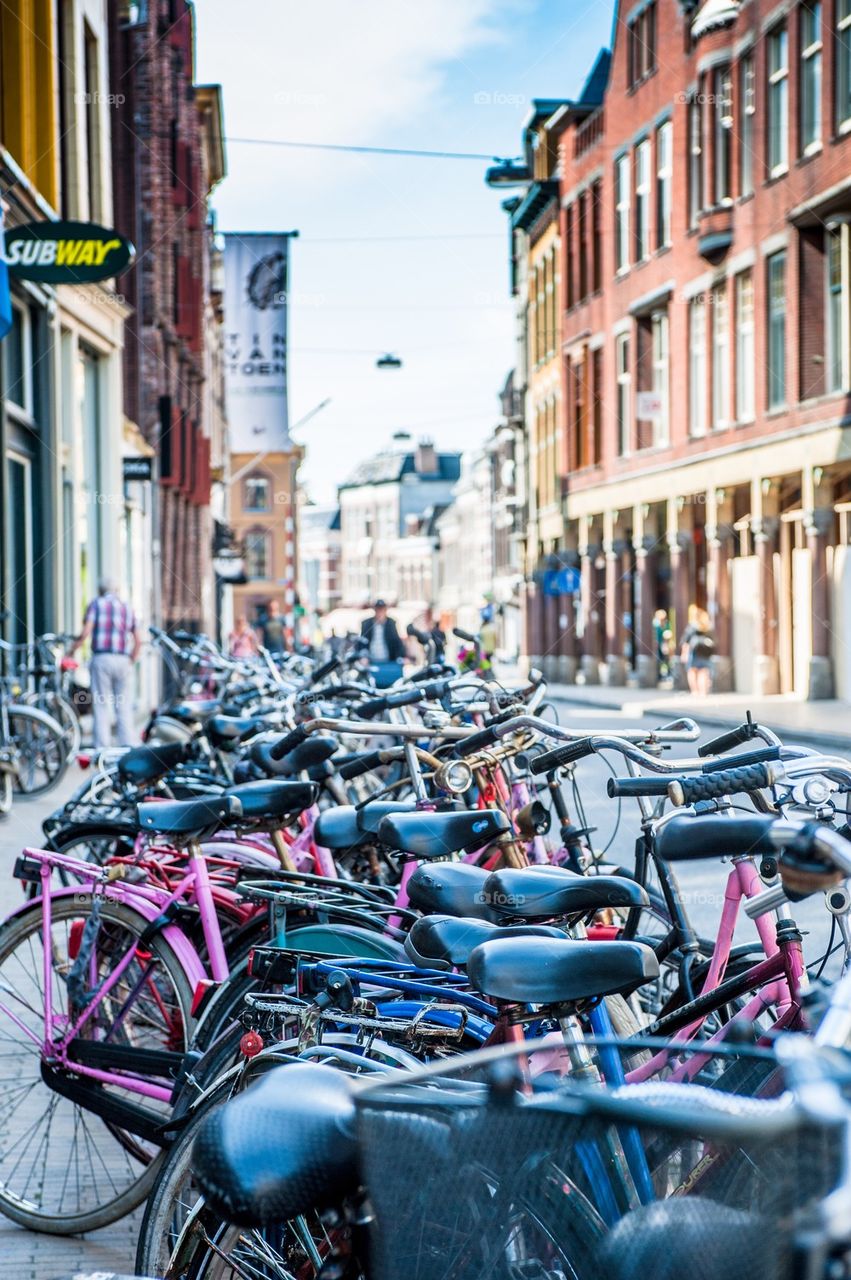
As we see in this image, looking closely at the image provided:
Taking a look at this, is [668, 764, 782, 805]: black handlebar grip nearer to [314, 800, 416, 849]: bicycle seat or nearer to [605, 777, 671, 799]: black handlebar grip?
[605, 777, 671, 799]: black handlebar grip

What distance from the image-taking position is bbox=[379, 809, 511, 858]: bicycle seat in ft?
11.7

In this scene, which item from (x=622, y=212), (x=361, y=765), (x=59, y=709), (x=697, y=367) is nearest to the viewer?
(x=361, y=765)

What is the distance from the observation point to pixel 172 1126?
312 cm

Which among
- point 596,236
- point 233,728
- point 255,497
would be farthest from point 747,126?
point 255,497

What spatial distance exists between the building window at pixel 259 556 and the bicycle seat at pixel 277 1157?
9422cm

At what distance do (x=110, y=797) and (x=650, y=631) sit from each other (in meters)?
34.0

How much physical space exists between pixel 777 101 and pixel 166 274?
1188cm

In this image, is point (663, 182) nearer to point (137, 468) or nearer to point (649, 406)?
point (649, 406)

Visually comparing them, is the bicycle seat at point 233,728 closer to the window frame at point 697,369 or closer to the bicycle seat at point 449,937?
the bicycle seat at point 449,937

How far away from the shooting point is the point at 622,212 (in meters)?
41.6

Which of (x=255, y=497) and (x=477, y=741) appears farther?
(x=255, y=497)

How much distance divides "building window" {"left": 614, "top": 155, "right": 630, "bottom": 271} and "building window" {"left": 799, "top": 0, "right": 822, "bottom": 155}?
38.2ft

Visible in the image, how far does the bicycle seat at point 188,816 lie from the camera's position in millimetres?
4094

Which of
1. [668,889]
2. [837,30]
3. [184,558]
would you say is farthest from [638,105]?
[668,889]
